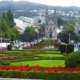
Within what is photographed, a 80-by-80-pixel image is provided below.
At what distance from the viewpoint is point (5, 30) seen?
7438cm

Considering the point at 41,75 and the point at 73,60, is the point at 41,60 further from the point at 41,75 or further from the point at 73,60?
the point at 41,75

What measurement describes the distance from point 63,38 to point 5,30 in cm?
1161

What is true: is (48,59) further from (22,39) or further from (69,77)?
(22,39)

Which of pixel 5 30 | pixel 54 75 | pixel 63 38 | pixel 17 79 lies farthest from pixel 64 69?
pixel 63 38

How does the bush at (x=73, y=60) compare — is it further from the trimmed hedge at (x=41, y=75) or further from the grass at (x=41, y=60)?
the grass at (x=41, y=60)

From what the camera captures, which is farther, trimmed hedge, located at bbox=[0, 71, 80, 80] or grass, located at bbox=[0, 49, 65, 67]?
grass, located at bbox=[0, 49, 65, 67]

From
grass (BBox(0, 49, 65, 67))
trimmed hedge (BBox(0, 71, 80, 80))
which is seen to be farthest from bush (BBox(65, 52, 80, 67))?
grass (BBox(0, 49, 65, 67))

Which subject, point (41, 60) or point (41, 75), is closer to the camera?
point (41, 75)

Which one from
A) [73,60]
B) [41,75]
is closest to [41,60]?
[73,60]

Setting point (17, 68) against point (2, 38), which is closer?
point (17, 68)

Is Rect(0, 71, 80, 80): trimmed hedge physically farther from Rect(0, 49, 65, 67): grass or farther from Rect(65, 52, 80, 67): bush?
Rect(0, 49, 65, 67): grass

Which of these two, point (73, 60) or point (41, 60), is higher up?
point (73, 60)

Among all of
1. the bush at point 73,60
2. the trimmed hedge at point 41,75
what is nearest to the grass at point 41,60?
the bush at point 73,60

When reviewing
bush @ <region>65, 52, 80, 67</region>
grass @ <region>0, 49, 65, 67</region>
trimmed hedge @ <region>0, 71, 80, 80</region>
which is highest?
bush @ <region>65, 52, 80, 67</region>
